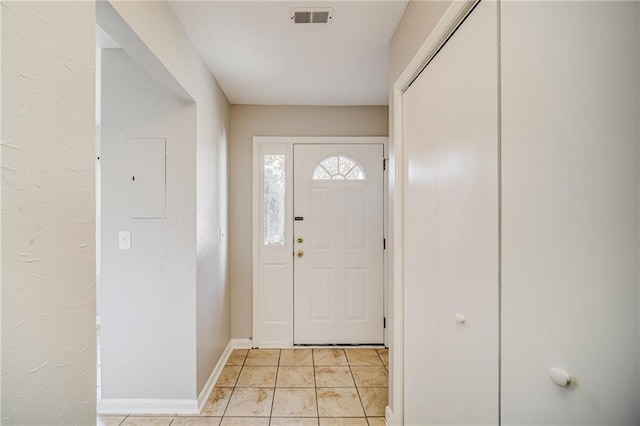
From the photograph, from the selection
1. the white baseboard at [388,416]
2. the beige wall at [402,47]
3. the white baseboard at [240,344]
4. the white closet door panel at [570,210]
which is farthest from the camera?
the white baseboard at [240,344]

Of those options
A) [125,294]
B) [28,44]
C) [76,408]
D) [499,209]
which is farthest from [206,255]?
[499,209]

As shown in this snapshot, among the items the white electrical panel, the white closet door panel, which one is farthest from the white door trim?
the white electrical panel

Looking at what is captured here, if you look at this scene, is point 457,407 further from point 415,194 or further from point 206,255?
point 206,255

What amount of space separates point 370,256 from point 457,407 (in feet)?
6.16

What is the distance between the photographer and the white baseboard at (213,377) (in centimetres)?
200

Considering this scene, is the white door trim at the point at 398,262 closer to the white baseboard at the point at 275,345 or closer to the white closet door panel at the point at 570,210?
the white closet door panel at the point at 570,210

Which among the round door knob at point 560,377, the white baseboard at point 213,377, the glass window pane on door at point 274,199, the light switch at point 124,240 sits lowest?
the white baseboard at point 213,377

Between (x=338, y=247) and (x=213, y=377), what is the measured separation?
60.0 inches

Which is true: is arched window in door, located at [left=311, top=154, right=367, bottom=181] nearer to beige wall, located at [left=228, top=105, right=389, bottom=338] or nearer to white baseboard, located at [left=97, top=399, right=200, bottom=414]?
beige wall, located at [left=228, top=105, right=389, bottom=338]

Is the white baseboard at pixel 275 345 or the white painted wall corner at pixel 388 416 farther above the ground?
the white painted wall corner at pixel 388 416

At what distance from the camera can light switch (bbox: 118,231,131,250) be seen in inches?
75.2

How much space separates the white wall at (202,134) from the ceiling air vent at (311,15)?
0.65m

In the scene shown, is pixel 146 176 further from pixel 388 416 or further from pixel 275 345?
pixel 388 416

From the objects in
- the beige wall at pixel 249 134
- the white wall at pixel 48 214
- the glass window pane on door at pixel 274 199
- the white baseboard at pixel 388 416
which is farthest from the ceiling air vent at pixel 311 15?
the white baseboard at pixel 388 416
